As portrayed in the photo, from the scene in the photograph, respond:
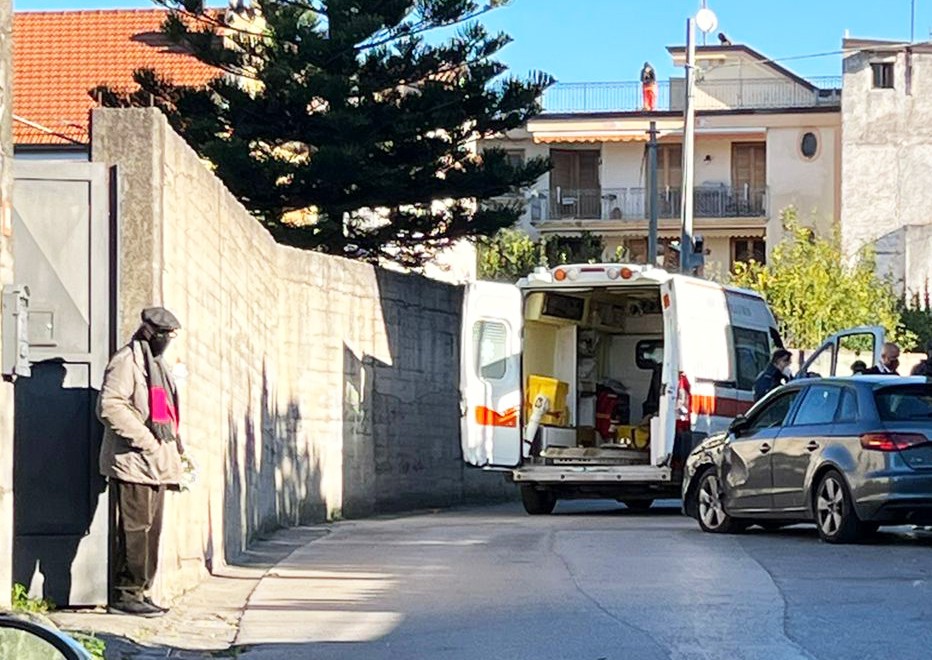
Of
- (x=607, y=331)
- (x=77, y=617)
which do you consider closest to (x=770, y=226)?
(x=607, y=331)

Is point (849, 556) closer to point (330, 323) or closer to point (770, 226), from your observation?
point (330, 323)

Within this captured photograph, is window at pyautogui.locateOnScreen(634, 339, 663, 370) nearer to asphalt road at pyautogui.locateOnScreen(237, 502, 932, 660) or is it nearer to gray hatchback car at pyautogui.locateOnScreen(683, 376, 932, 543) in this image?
gray hatchback car at pyautogui.locateOnScreen(683, 376, 932, 543)

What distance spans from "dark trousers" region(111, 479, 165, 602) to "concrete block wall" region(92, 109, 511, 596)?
0.46 meters

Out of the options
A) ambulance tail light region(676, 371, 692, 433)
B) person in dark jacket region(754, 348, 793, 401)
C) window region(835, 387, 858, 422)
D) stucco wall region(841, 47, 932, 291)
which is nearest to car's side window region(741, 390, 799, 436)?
window region(835, 387, 858, 422)

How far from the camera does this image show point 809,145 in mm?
58188

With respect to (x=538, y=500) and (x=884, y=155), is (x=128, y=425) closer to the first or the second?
(x=538, y=500)

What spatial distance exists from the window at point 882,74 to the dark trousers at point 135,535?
49739 mm

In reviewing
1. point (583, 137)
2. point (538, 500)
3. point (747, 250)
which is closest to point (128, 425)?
point (538, 500)

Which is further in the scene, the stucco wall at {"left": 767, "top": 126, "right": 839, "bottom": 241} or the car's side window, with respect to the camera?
the stucco wall at {"left": 767, "top": 126, "right": 839, "bottom": 241}

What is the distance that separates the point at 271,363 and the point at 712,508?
464cm

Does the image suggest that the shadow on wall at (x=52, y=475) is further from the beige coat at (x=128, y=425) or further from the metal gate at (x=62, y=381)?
the beige coat at (x=128, y=425)

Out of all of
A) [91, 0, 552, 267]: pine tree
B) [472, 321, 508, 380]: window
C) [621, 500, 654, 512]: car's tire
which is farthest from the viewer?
[91, 0, 552, 267]: pine tree

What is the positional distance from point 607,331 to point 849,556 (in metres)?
9.08

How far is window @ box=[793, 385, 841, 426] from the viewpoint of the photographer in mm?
15531
